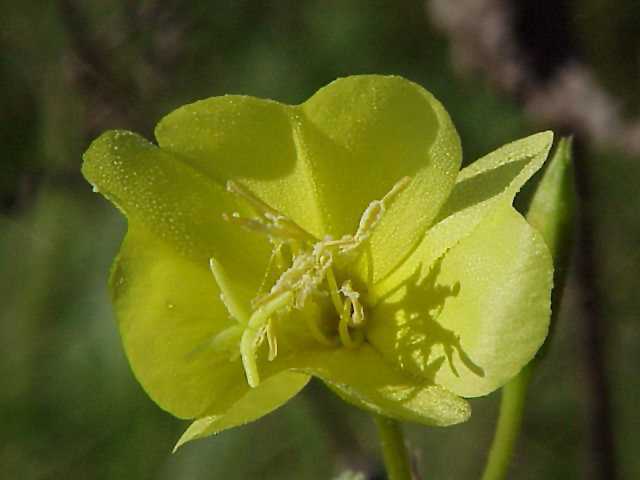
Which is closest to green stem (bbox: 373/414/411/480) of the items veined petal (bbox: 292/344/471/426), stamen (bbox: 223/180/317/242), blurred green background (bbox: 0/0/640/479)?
veined petal (bbox: 292/344/471/426)

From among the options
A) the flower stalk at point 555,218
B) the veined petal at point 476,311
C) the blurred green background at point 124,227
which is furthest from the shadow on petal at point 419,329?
the blurred green background at point 124,227

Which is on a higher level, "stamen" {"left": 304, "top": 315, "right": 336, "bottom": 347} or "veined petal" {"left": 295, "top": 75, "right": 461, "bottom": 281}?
"veined petal" {"left": 295, "top": 75, "right": 461, "bottom": 281}

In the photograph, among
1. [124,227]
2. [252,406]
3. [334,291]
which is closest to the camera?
[252,406]

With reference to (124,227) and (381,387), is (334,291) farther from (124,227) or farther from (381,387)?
(124,227)

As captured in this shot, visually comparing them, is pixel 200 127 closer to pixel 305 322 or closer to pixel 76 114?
pixel 305 322

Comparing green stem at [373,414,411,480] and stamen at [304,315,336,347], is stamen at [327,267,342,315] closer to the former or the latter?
stamen at [304,315,336,347]

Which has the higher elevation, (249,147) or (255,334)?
(249,147)

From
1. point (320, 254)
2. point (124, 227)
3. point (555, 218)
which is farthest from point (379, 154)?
point (124, 227)
